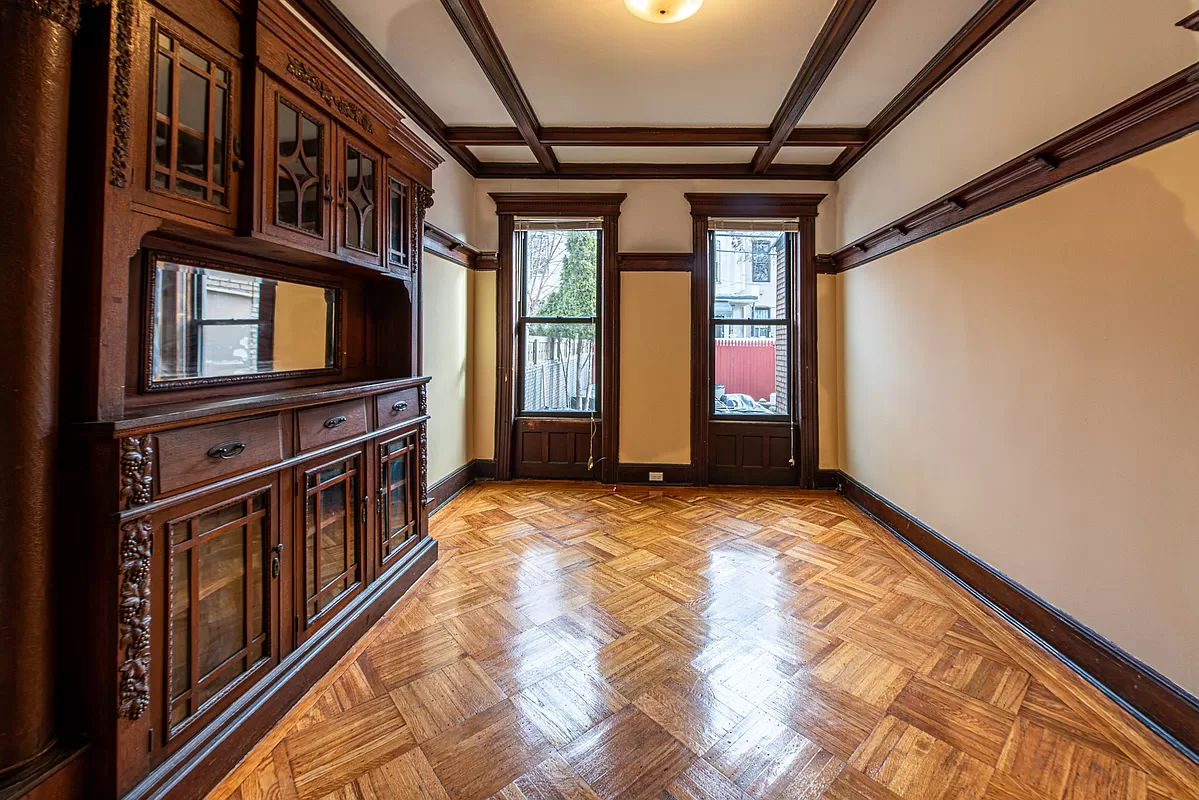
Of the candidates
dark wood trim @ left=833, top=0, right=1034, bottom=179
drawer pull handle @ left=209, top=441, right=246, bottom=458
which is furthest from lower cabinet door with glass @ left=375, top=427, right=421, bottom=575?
dark wood trim @ left=833, top=0, right=1034, bottom=179

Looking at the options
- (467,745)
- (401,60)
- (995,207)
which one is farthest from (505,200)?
(467,745)

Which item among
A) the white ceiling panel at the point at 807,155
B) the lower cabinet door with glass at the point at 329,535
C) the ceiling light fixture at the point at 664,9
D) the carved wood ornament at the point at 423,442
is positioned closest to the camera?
the lower cabinet door with glass at the point at 329,535

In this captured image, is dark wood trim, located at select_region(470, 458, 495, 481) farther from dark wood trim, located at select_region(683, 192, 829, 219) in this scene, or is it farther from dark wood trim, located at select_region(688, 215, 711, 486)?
dark wood trim, located at select_region(683, 192, 829, 219)

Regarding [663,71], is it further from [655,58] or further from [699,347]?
[699,347]

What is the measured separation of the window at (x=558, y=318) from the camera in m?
4.51

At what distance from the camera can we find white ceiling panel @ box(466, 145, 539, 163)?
3.96 m

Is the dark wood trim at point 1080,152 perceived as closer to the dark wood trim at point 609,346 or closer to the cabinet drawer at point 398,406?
the dark wood trim at point 609,346

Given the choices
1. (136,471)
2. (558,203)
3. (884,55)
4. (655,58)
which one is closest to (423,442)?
(136,471)

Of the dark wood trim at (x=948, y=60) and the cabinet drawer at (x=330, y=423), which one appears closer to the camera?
the cabinet drawer at (x=330, y=423)

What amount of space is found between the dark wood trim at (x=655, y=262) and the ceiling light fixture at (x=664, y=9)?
214cm

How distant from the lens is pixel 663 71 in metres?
2.92

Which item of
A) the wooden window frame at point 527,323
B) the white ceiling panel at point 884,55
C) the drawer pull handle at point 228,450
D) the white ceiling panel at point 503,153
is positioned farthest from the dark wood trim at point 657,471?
the drawer pull handle at point 228,450

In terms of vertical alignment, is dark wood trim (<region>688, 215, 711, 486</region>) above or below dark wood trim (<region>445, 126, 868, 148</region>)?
Result: below

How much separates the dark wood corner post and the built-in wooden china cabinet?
1cm
